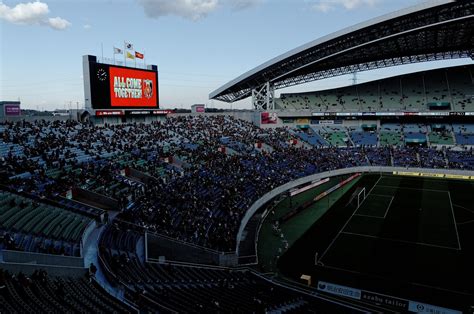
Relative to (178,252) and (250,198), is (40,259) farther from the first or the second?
(250,198)

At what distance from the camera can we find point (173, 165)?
40.1 metres

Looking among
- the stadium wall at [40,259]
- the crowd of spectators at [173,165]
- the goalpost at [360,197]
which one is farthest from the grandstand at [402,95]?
the stadium wall at [40,259]

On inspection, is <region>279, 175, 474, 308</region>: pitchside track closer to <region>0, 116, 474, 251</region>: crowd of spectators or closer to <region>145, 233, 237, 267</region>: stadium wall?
<region>145, 233, 237, 267</region>: stadium wall

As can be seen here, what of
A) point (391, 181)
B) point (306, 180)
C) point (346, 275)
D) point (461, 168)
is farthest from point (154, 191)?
point (461, 168)

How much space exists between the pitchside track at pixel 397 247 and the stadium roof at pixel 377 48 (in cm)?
2302

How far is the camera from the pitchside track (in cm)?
2239

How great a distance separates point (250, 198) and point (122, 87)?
75.4ft

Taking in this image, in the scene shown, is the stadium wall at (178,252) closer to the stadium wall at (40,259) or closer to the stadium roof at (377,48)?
the stadium wall at (40,259)

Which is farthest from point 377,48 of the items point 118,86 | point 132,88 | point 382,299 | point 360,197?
point 382,299

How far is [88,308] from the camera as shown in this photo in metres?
11.8

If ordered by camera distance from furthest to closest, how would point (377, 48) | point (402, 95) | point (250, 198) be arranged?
point (402, 95) < point (377, 48) < point (250, 198)

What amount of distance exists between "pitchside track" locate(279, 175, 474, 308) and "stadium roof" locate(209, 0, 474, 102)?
75.5 ft

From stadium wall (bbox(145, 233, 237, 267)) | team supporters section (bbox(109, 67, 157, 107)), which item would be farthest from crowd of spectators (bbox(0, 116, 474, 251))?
team supporters section (bbox(109, 67, 157, 107))

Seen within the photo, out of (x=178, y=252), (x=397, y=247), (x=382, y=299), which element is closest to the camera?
(x=382, y=299)
